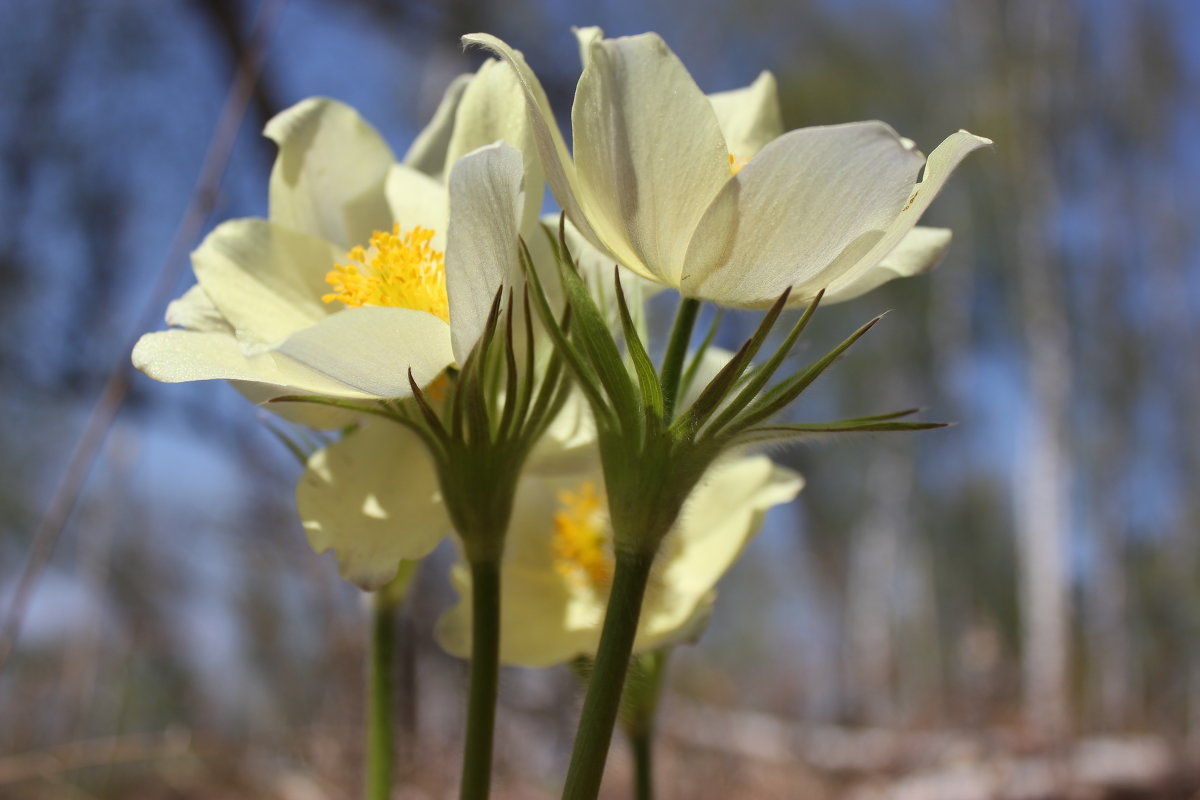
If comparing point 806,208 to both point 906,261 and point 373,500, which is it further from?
point 373,500

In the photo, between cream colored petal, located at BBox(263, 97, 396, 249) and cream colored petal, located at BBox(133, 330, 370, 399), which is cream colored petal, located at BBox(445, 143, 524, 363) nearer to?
cream colored petal, located at BBox(133, 330, 370, 399)

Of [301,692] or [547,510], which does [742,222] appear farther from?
[301,692]

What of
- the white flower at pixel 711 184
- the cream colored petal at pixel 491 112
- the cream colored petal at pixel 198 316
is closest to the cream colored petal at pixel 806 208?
the white flower at pixel 711 184

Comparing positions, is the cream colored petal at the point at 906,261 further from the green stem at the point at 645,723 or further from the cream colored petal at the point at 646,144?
the green stem at the point at 645,723

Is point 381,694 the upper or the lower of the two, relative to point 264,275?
lower

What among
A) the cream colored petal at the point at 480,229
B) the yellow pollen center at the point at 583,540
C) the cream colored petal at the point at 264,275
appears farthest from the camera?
the yellow pollen center at the point at 583,540

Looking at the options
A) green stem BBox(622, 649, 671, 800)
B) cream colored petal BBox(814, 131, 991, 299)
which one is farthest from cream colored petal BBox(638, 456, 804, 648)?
cream colored petal BBox(814, 131, 991, 299)

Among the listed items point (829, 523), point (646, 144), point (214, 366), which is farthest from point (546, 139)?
point (829, 523)
